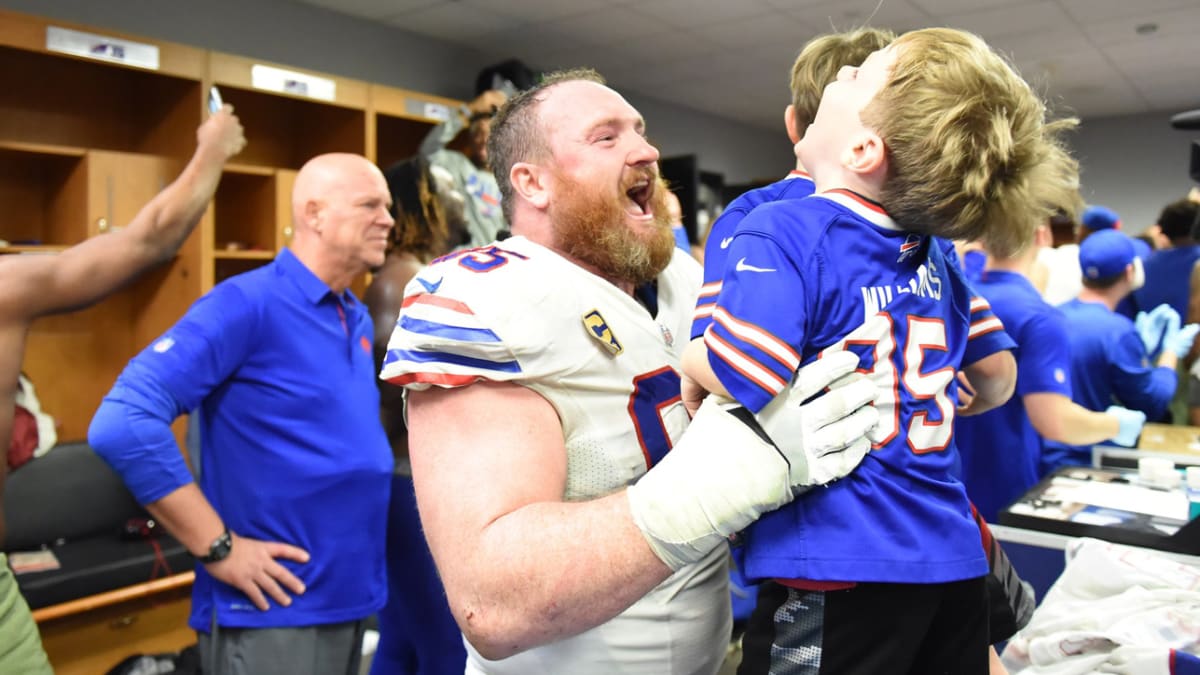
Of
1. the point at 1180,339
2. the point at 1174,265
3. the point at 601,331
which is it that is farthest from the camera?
the point at 1174,265

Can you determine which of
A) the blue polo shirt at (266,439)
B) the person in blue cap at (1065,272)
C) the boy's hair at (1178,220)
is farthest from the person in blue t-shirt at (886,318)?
the person in blue cap at (1065,272)

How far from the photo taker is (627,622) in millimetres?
1051

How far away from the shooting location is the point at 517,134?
1.35m

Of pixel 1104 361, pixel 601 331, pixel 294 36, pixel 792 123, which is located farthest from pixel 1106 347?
pixel 294 36

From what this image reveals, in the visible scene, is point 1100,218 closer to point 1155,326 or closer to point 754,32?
point 1155,326

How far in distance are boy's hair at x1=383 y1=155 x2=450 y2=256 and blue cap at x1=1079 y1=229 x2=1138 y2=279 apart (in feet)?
8.02

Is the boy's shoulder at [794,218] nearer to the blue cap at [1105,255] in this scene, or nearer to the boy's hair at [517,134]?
the boy's hair at [517,134]

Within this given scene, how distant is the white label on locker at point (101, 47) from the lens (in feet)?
12.0

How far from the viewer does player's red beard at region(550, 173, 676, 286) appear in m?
1.22

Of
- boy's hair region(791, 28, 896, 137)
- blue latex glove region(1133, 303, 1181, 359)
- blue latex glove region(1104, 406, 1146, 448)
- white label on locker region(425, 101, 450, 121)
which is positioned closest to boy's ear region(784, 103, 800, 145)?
boy's hair region(791, 28, 896, 137)

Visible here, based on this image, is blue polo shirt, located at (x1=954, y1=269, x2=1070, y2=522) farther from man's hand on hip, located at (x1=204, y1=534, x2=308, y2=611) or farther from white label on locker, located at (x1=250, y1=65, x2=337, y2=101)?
white label on locker, located at (x1=250, y1=65, x2=337, y2=101)

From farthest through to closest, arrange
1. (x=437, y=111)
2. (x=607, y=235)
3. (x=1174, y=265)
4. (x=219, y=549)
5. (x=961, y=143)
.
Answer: (x=437, y=111)
(x=1174, y=265)
(x=219, y=549)
(x=607, y=235)
(x=961, y=143)

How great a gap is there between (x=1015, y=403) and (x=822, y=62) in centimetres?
153

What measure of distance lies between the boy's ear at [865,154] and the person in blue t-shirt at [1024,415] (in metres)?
1.45
